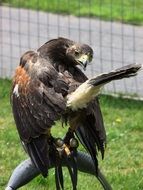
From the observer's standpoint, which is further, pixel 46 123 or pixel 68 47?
pixel 68 47

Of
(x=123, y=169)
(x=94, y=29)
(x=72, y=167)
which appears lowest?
(x=94, y=29)

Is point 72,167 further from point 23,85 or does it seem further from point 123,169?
point 123,169

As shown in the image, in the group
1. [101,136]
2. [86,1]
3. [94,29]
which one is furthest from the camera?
[86,1]

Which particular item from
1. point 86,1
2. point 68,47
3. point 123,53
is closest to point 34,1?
point 86,1

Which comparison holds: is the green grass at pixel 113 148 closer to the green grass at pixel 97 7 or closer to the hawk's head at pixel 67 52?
the hawk's head at pixel 67 52

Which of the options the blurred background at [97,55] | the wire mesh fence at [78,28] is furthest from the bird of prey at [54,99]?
the wire mesh fence at [78,28]

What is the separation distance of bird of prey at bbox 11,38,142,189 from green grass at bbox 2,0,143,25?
22.1ft

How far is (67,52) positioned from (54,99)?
0.50 m

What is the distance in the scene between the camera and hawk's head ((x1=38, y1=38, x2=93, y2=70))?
495 cm

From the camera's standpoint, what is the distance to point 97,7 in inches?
484

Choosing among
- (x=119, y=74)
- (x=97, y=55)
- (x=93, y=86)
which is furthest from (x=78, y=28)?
(x=119, y=74)

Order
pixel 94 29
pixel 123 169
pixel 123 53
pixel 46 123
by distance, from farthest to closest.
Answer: pixel 94 29 → pixel 123 53 → pixel 123 169 → pixel 46 123

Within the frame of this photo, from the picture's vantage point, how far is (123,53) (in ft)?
33.9

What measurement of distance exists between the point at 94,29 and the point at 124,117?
13.0 ft
